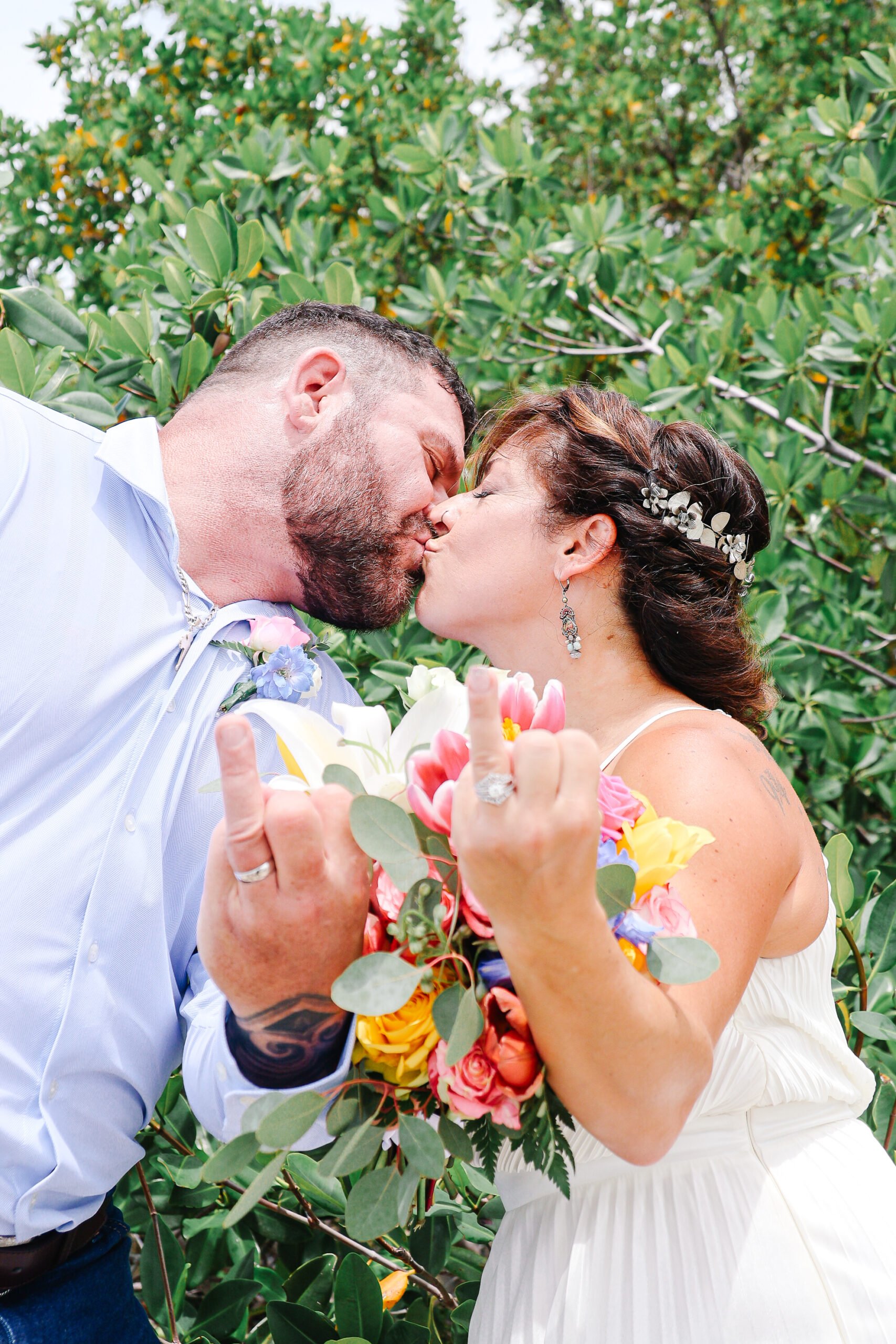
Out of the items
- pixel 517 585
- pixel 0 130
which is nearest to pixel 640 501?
pixel 517 585

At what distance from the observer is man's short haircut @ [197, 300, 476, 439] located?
2.24 metres

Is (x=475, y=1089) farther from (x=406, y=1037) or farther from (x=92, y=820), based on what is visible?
(x=92, y=820)

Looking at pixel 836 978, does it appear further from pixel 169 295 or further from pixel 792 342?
pixel 169 295

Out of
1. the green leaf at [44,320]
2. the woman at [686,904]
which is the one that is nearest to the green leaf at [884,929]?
the woman at [686,904]

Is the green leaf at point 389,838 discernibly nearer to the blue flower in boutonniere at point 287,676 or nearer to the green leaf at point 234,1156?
the green leaf at point 234,1156

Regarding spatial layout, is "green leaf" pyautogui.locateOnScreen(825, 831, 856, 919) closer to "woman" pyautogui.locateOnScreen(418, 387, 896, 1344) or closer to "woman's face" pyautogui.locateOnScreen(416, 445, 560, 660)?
"woman" pyautogui.locateOnScreen(418, 387, 896, 1344)

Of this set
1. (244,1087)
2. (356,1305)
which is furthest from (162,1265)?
(244,1087)

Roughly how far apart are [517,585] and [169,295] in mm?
1392

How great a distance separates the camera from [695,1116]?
1539 mm

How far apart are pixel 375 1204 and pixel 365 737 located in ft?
1.64

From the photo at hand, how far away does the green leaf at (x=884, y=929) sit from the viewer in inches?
88.4

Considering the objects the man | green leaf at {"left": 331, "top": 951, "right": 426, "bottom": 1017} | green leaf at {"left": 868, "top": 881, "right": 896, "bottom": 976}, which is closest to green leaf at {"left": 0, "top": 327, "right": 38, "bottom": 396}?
the man

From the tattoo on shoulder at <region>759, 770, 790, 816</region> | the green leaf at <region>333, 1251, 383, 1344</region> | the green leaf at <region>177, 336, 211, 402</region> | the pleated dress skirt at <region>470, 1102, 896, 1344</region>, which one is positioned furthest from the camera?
the green leaf at <region>177, 336, 211, 402</region>

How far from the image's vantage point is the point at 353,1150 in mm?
1046
